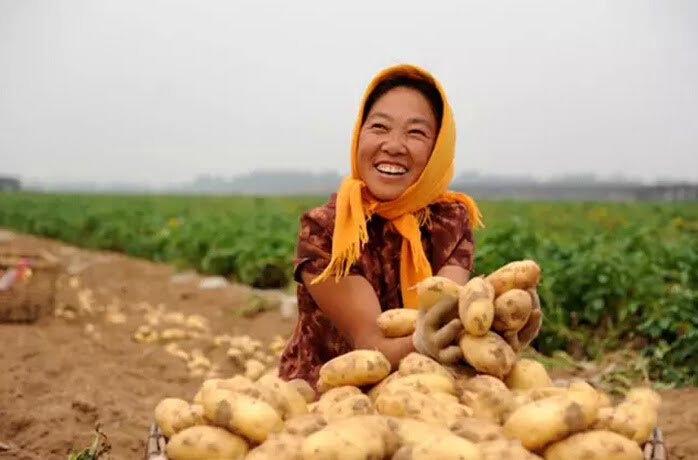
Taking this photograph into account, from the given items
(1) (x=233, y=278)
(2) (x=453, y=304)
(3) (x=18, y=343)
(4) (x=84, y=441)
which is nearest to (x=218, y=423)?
(2) (x=453, y=304)

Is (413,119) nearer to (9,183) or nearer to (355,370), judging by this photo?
(355,370)

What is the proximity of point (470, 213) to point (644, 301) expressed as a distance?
3.35 metres

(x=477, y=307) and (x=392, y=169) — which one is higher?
(x=392, y=169)

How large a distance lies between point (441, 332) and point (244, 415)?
0.71 metres

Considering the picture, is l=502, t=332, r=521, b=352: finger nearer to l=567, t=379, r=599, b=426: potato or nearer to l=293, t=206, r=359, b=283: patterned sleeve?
l=567, t=379, r=599, b=426: potato

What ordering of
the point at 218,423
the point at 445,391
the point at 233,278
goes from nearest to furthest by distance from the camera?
the point at 218,423 → the point at 445,391 → the point at 233,278

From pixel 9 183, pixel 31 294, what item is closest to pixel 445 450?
pixel 31 294

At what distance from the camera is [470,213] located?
4168mm

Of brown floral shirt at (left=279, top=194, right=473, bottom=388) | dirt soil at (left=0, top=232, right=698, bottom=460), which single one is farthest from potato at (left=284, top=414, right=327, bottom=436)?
dirt soil at (left=0, top=232, right=698, bottom=460)

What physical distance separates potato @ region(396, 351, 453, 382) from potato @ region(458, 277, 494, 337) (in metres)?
0.13

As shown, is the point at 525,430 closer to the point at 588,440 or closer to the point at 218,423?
the point at 588,440

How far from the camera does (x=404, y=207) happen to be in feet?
12.4

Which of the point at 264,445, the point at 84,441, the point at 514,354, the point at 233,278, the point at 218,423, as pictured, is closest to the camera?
the point at 264,445

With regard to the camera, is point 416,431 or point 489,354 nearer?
point 416,431
